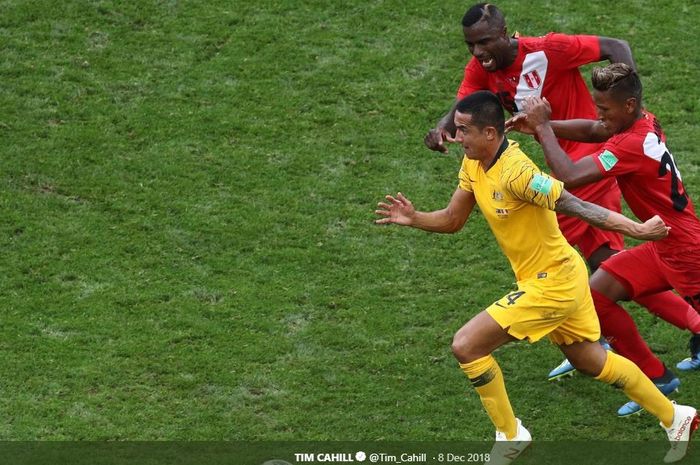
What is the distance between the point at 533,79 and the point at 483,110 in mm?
1754

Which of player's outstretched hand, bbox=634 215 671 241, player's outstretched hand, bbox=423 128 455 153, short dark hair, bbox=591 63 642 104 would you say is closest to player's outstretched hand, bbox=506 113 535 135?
short dark hair, bbox=591 63 642 104

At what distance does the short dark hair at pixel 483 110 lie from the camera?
7773 mm

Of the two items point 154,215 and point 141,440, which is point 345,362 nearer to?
point 141,440

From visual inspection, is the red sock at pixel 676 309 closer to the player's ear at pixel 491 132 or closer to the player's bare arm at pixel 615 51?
the player's bare arm at pixel 615 51

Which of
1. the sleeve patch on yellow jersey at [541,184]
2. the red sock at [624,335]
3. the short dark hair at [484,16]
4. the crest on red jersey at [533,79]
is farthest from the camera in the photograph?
the crest on red jersey at [533,79]

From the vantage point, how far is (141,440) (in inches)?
331

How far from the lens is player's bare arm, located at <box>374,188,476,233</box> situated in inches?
327

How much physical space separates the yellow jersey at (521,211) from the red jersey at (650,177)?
0.57m

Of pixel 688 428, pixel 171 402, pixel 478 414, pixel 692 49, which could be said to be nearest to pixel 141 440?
pixel 171 402

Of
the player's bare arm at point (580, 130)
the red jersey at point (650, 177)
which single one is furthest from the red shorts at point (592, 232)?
the player's bare arm at point (580, 130)

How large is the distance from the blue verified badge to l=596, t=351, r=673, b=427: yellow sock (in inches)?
45.9

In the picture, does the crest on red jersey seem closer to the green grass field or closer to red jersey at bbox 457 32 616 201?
red jersey at bbox 457 32 616 201

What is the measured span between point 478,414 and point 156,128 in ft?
16.9

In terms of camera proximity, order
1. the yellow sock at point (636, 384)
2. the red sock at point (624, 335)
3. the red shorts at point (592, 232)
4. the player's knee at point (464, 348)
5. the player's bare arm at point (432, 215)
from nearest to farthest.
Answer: the player's knee at point (464, 348)
the yellow sock at point (636, 384)
the player's bare arm at point (432, 215)
the red sock at point (624, 335)
the red shorts at point (592, 232)
